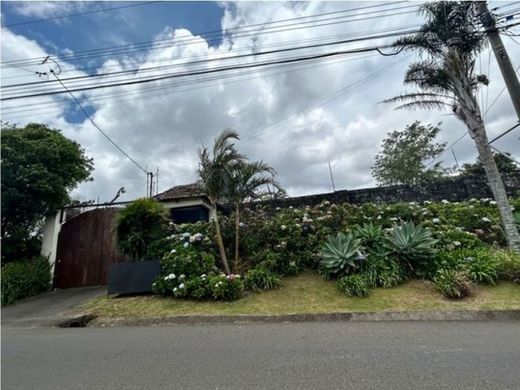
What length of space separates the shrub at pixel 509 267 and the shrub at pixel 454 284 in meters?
0.78

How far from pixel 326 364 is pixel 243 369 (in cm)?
90

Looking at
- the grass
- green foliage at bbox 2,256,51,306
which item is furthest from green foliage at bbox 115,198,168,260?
green foliage at bbox 2,256,51,306

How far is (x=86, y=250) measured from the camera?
10844 mm

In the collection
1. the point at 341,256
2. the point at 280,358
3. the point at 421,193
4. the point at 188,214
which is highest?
the point at 188,214

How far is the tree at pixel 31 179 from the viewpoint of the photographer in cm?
956

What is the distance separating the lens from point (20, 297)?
920 cm

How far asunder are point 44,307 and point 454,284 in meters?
9.63

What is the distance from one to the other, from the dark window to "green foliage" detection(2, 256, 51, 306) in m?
4.65

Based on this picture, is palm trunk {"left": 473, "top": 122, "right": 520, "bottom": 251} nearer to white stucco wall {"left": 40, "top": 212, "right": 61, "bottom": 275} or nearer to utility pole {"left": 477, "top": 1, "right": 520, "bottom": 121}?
utility pole {"left": 477, "top": 1, "right": 520, "bottom": 121}

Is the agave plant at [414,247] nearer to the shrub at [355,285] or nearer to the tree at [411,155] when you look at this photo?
the shrub at [355,285]

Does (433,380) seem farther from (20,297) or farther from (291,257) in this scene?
(20,297)

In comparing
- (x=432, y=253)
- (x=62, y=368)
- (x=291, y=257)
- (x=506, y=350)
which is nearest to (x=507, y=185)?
(x=432, y=253)

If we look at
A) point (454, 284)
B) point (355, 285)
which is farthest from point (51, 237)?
point (454, 284)

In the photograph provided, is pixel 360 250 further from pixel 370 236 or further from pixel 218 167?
pixel 218 167
